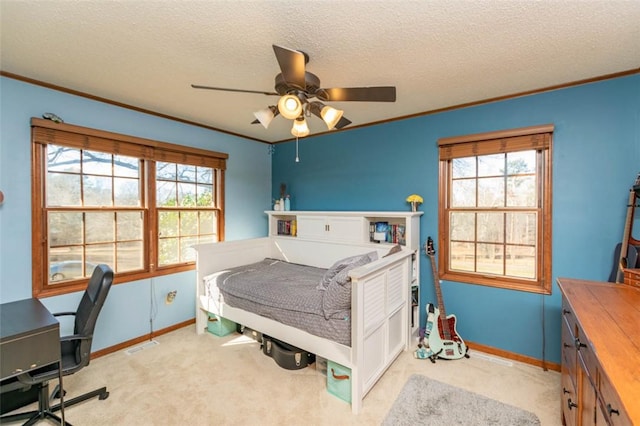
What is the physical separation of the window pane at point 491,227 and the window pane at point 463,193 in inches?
7.0

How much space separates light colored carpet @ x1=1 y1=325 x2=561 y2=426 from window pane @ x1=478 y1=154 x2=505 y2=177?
1.81 m

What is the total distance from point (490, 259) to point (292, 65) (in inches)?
105

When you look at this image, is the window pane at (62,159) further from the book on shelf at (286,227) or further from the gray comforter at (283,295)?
the book on shelf at (286,227)

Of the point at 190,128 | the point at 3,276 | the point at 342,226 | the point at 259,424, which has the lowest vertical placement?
the point at 259,424

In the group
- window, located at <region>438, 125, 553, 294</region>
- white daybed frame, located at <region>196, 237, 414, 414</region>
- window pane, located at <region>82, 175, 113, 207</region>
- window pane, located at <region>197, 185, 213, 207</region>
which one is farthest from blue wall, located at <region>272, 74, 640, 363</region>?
window pane, located at <region>82, 175, 113, 207</region>

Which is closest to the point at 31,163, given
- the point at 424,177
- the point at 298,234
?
the point at 298,234

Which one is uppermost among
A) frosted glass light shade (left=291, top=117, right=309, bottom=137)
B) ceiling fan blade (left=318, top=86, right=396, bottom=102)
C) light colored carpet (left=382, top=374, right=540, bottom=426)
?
ceiling fan blade (left=318, top=86, right=396, bottom=102)

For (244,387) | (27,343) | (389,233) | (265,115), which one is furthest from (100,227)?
(389,233)

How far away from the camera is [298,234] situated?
3967 millimetres

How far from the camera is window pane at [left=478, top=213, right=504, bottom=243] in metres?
2.85

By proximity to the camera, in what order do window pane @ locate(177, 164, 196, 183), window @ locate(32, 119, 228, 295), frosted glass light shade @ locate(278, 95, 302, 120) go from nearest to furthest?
1. frosted glass light shade @ locate(278, 95, 302, 120)
2. window @ locate(32, 119, 228, 295)
3. window pane @ locate(177, 164, 196, 183)

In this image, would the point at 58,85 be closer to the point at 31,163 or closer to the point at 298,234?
the point at 31,163

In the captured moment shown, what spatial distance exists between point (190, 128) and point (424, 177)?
2.88 meters

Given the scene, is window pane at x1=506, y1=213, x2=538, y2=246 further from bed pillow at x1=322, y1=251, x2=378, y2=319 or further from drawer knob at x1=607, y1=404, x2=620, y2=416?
drawer knob at x1=607, y1=404, x2=620, y2=416
